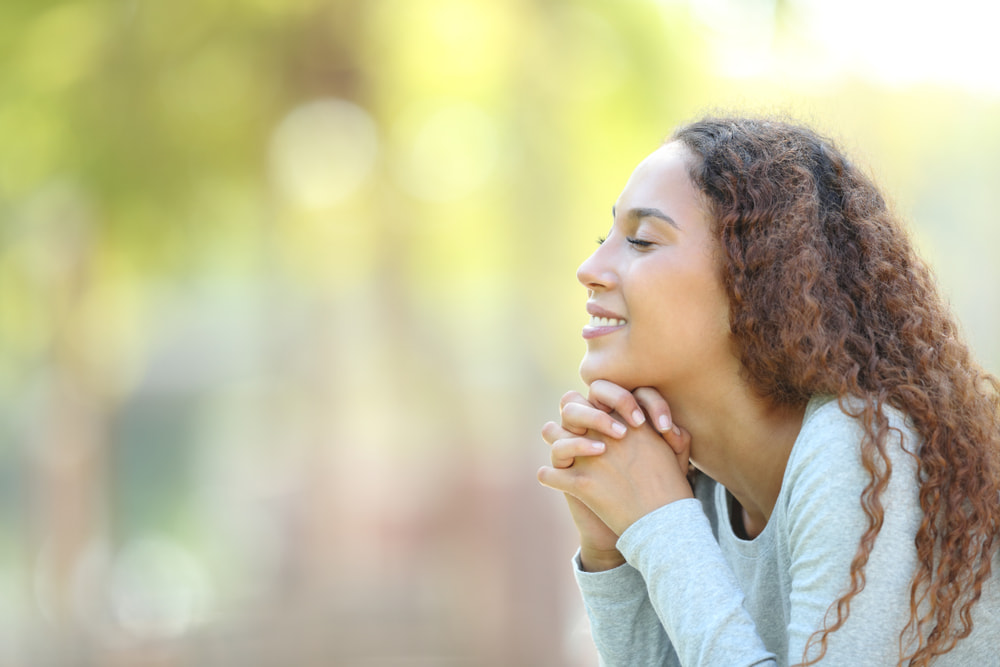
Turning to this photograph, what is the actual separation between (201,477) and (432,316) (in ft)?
25.1

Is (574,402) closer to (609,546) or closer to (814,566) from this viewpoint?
(609,546)

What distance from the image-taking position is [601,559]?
1704 millimetres

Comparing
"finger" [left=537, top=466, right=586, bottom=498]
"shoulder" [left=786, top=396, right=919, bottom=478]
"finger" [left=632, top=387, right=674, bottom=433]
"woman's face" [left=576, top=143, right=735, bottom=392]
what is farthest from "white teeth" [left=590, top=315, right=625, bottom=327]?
"shoulder" [left=786, top=396, right=919, bottom=478]

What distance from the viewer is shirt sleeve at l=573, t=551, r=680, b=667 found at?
1694 mm

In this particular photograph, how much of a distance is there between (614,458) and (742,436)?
0.71 feet

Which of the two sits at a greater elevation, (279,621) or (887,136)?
(887,136)

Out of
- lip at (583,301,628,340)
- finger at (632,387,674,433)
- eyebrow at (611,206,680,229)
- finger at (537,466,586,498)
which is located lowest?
finger at (537,466,586,498)

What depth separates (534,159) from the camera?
621 cm

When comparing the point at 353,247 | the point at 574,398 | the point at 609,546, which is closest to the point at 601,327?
the point at 574,398

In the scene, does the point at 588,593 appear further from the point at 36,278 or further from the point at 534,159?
the point at 36,278

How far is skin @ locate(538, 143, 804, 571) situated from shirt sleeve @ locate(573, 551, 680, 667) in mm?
127

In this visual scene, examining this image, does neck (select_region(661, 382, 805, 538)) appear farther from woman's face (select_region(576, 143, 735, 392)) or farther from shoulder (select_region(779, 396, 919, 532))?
shoulder (select_region(779, 396, 919, 532))

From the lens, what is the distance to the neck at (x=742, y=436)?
159 cm

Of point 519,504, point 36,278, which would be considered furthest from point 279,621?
point 36,278
